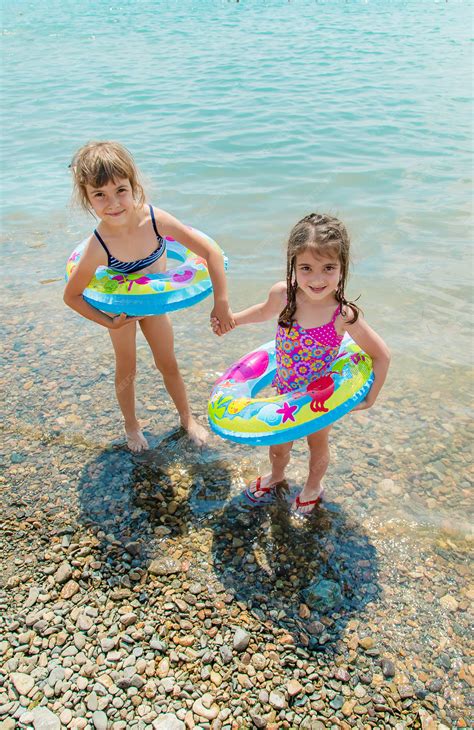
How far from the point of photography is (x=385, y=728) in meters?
2.43

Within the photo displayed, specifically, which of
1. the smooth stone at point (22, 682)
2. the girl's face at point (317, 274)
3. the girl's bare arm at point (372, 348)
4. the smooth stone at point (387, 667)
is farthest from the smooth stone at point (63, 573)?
the girl's face at point (317, 274)

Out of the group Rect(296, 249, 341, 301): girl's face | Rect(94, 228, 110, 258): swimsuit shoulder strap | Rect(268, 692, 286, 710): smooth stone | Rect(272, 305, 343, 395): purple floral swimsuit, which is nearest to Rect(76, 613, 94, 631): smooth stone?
Rect(268, 692, 286, 710): smooth stone

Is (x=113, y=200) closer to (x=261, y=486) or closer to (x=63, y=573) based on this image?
(x=261, y=486)

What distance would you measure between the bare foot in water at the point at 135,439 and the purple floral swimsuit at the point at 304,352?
118 centimetres

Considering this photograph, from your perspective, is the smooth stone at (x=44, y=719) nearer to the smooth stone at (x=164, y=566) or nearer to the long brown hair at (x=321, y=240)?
the smooth stone at (x=164, y=566)

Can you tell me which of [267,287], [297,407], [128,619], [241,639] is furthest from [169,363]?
[267,287]

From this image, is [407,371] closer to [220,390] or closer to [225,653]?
[220,390]

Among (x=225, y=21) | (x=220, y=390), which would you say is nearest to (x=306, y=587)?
(x=220, y=390)

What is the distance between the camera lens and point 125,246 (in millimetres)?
3541

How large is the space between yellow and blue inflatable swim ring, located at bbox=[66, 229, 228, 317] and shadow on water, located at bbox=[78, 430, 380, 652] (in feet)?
3.33

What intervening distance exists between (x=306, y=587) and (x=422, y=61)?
16686mm

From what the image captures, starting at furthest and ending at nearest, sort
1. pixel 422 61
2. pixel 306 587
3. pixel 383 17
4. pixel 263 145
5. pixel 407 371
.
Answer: pixel 383 17
pixel 422 61
pixel 263 145
pixel 407 371
pixel 306 587

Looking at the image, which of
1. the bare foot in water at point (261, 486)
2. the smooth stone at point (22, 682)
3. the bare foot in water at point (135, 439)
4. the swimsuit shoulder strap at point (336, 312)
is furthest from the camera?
the bare foot in water at point (135, 439)

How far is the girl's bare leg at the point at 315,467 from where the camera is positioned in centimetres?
332
